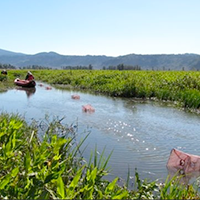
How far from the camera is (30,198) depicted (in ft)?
12.6

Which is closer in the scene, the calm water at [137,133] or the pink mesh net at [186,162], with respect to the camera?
the pink mesh net at [186,162]

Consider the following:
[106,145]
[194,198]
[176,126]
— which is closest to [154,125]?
[176,126]

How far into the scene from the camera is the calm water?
28.4ft

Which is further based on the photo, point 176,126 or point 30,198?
→ point 176,126

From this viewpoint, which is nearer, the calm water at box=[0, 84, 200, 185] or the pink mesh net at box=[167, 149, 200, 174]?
the pink mesh net at box=[167, 149, 200, 174]

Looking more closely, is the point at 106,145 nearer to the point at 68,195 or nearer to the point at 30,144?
the point at 30,144

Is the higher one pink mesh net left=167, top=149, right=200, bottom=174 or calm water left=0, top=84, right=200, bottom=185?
pink mesh net left=167, top=149, right=200, bottom=174

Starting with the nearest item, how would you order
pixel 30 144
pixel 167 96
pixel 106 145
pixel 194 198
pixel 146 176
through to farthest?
pixel 194 198
pixel 30 144
pixel 146 176
pixel 106 145
pixel 167 96

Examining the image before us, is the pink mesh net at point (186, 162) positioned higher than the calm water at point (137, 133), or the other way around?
the pink mesh net at point (186, 162)

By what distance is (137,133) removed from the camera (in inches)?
484

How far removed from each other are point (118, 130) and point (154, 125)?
2.10 meters

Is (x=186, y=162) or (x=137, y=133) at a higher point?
(x=186, y=162)

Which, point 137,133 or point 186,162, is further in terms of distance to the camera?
point 137,133

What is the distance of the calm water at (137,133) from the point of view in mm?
8664
